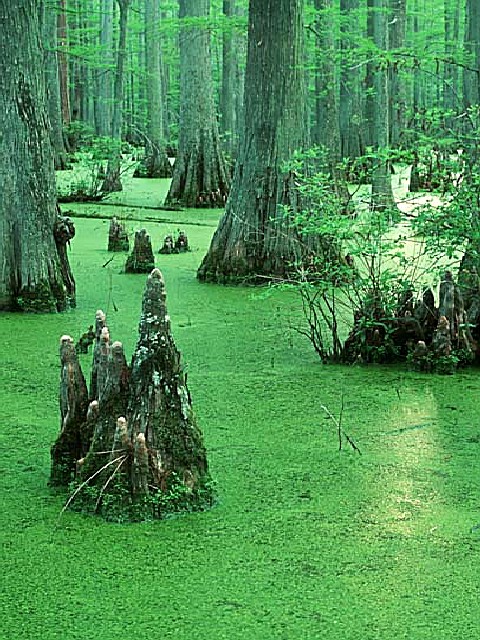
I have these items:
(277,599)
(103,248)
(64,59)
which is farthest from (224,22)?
(64,59)

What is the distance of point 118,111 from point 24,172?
709cm

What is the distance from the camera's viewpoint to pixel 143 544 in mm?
2789

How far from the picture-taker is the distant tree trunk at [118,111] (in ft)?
40.7

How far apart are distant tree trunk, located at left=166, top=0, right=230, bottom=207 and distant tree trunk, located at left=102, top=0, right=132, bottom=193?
2.92 feet

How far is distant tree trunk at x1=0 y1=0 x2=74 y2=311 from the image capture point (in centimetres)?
587

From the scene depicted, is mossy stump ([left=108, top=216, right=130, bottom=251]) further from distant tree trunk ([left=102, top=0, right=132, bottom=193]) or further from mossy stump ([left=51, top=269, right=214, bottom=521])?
mossy stump ([left=51, top=269, right=214, bottom=521])

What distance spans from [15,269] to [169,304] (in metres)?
0.92

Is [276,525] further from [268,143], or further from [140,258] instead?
[140,258]

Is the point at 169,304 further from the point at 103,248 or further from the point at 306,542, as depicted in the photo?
the point at 306,542

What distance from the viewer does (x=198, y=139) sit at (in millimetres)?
11672

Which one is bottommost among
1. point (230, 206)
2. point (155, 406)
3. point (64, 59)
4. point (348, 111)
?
point (155, 406)

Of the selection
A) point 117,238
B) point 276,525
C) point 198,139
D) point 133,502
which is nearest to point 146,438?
point 133,502

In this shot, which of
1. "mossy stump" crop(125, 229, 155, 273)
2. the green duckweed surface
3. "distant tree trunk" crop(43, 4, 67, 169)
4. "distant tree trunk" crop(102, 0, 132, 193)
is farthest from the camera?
"distant tree trunk" crop(43, 4, 67, 169)

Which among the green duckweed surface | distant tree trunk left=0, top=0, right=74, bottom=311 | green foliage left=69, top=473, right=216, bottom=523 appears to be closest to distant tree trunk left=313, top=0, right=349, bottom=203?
distant tree trunk left=0, top=0, right=74, bottom=311
